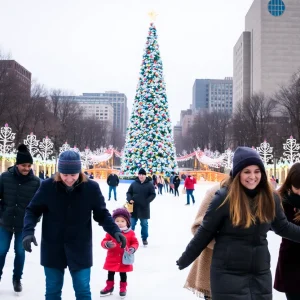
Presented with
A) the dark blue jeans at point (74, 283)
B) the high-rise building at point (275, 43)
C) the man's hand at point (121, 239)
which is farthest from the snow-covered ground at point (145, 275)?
the high-rise building at point (275, 43)

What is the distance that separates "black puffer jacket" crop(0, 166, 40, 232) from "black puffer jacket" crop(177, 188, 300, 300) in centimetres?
274

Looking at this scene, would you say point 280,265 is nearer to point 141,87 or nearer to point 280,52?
point 141,87

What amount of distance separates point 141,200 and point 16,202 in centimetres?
359

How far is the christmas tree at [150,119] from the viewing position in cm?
3128

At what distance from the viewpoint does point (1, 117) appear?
35000 millimetres

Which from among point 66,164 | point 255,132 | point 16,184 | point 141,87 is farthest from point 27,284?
point 255,132

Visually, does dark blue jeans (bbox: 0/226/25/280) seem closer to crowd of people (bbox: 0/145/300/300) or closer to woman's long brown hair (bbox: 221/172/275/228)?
crowd of people (bbox: 0/145/300/300)

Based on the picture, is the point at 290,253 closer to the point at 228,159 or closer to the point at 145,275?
the point at 145,275

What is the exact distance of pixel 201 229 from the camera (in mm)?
2703

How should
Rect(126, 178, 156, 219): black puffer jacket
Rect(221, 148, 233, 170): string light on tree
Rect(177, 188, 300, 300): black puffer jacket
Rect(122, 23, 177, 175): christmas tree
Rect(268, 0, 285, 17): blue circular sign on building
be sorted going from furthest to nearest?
Rect(268, 0, 285, 17): blue circular sign on building
Rect(221, 148, 233, 170): string light on tree
Rect(122, 23, 177, 175): christmas tree
Rect(126, 178, 156, 219): black puffer jacket
Rect(177, 188, 300, 300): black puffer jacket

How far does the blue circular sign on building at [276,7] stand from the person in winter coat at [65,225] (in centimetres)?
7911

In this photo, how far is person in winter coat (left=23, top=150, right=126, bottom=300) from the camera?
328cm

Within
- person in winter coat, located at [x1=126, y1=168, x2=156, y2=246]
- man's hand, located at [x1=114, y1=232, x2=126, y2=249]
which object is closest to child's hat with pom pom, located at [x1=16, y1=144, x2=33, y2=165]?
man's hand, located at [x1=114, y1=232, x2=126, y2=249]

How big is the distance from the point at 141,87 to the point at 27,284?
2706 centimetres
